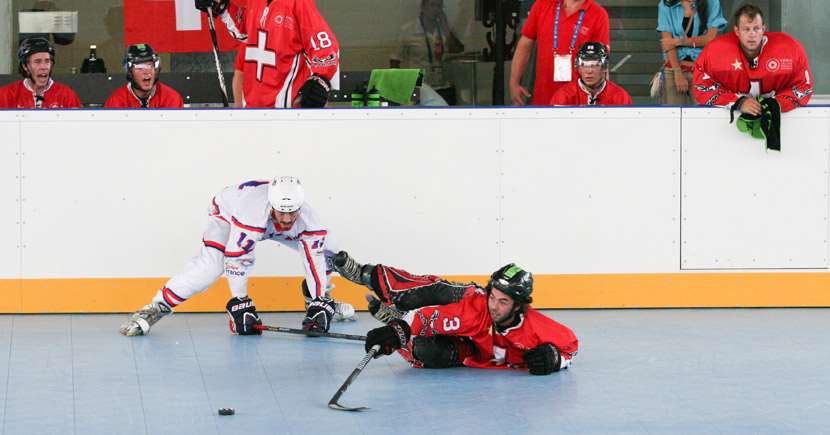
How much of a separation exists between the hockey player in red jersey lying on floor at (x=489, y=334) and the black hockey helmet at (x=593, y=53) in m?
2.15

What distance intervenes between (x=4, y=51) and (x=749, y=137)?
625 centimetres

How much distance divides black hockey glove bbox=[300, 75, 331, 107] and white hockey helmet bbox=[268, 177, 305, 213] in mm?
1091

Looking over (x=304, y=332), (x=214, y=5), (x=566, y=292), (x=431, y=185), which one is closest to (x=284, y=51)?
(x=214, y=5)

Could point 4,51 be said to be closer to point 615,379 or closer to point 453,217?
point 453,217

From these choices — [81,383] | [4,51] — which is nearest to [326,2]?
[4,51]

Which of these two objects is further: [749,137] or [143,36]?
[143,36]

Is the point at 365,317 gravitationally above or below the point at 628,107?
below

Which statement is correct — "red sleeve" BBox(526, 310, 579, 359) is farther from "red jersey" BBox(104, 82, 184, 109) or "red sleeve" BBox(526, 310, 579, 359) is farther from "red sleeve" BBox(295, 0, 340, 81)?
"red jersey" BBox(104, 82, 184, 109)

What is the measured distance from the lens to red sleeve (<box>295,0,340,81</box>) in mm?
7531

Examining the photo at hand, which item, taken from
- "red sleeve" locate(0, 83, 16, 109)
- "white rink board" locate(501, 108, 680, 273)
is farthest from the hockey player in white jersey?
"red sleeve" locate(0, 83, 16, 109)

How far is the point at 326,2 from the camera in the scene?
11812 millimetres

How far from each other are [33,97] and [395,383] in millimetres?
3827

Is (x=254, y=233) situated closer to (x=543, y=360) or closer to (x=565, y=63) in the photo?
(x=543, y=360)

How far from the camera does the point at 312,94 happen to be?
7.35m
